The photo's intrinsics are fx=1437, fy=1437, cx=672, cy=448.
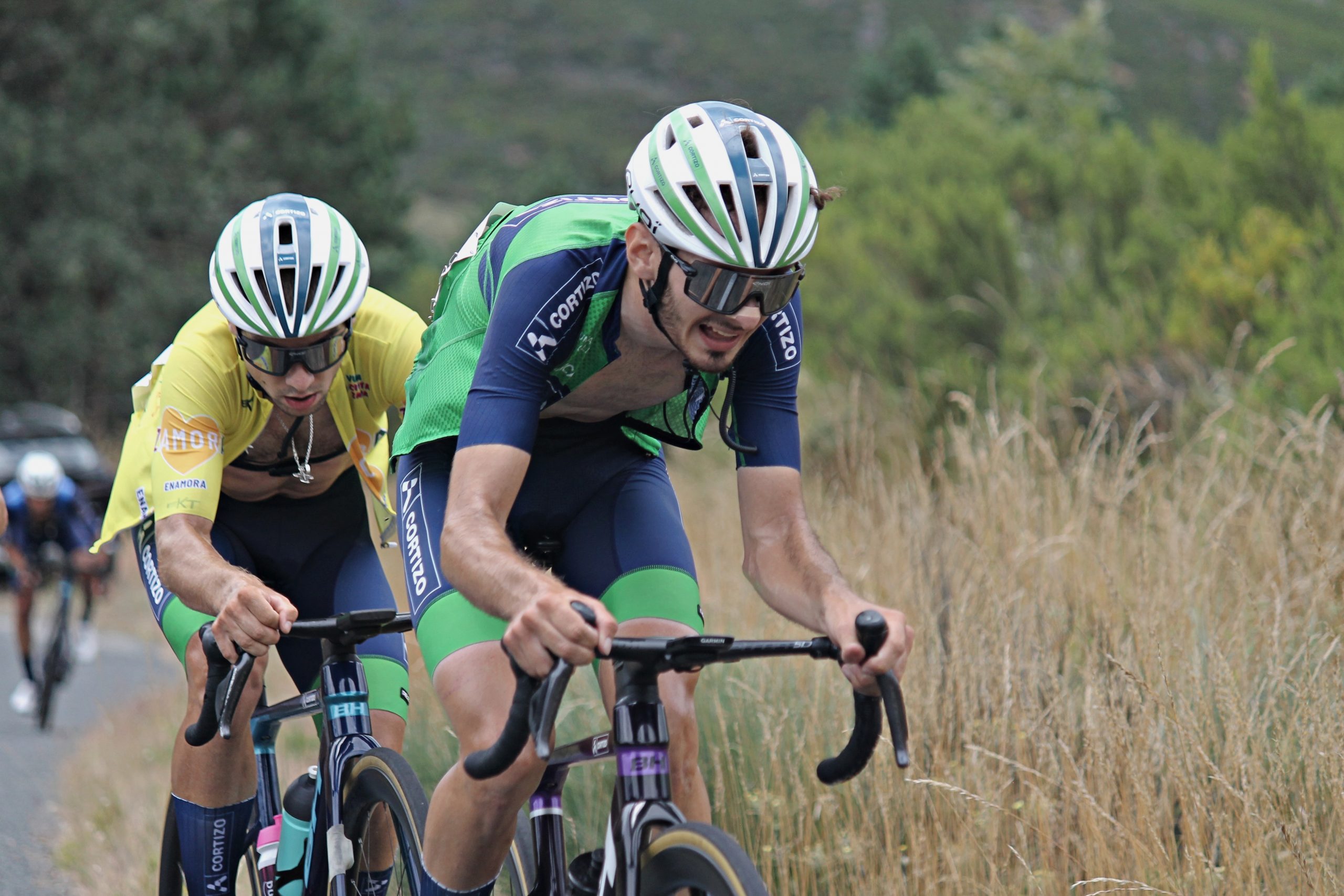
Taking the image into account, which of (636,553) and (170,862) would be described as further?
(170,862)

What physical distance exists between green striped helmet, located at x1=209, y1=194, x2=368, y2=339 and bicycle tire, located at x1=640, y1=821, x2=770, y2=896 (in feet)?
6.20

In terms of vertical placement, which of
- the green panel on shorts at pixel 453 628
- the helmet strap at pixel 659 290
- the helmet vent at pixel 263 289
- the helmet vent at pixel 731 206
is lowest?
the green panel on shorts at pixel 453 628

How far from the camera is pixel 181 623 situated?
13.6ft

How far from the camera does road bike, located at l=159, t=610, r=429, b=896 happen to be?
3.39 metres

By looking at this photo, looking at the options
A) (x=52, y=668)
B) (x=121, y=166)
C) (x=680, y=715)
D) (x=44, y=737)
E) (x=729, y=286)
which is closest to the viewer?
(x=729, y=286)

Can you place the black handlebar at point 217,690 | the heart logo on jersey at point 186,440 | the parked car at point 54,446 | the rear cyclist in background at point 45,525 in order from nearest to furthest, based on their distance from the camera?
the black handlebar at point 217,690 → the heart logo on jersey at point 186,440 → the rear cyclist in background at point 45,525 → the parked car at point 54,446

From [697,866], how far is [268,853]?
1.92 metres

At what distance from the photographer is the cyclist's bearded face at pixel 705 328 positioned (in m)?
2.75

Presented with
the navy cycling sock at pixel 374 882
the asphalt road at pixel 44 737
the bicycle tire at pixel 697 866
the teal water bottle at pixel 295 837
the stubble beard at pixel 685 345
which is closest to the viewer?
the bicycle tire at pixel 697 866

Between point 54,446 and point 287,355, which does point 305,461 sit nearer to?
point 287,355

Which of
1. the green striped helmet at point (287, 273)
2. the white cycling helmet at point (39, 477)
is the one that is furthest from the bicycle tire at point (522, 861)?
the white cycling helmet at point (39, 477)

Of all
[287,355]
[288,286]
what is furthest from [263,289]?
[287,355]

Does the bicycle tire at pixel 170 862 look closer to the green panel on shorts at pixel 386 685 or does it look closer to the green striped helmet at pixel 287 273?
the green panel on shorts at pixel 386 685

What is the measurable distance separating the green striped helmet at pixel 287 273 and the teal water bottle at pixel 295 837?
119 centimetres
